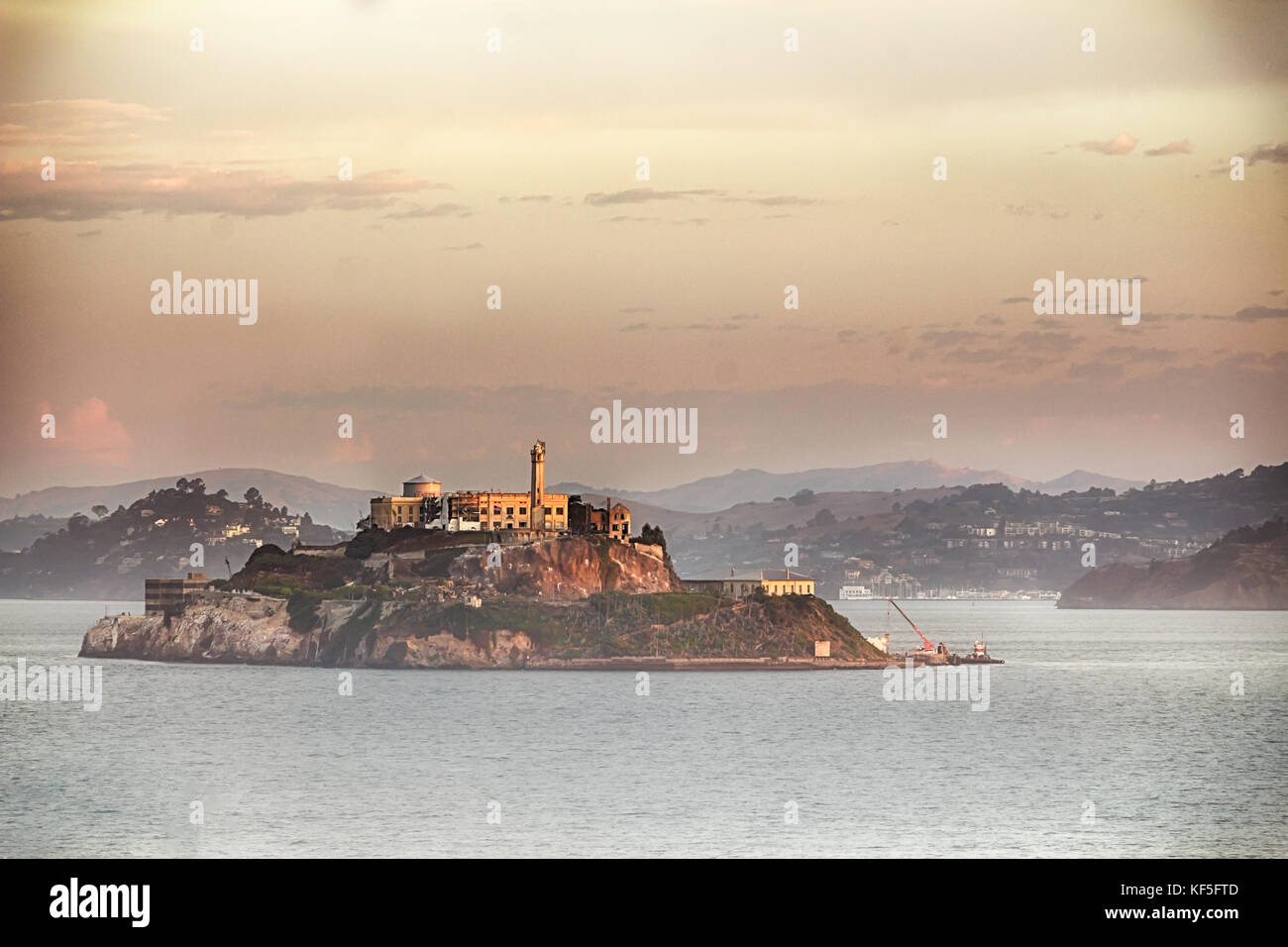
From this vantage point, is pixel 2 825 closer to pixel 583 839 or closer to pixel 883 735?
pixel 583 839

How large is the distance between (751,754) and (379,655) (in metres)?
32.2

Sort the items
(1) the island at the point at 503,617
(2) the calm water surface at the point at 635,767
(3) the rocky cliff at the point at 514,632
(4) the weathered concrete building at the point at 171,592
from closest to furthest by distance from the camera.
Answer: (2) the calm water surface at the point at 635,767 → (3) the rocky cliff at the point at 514,632 → (1) the island at the point at 503,617 → (4) the weathered concrete building at the point at 171,592

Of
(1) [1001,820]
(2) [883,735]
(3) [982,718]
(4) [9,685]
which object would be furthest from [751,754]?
(4) [9,685]

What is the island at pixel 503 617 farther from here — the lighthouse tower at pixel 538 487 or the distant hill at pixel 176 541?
the distant hill at pixel 176 541

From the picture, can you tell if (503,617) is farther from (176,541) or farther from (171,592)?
(176,541)

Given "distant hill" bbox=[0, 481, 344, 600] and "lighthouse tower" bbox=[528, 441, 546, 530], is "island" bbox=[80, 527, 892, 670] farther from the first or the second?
"distant hill" bbox=[0, 481, 344, 600]

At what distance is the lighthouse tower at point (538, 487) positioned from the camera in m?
75.8

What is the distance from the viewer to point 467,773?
3644 cm

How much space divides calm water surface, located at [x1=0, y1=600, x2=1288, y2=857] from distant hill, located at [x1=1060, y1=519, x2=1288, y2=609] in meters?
106

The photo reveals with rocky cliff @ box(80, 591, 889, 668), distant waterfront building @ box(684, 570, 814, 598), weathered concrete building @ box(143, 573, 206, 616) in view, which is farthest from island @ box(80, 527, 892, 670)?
weathered concrete building @ box(143, 573, 206, 616)

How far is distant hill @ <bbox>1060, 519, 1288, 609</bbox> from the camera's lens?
168m

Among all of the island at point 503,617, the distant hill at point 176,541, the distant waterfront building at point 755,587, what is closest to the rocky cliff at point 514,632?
the island at point 503,617

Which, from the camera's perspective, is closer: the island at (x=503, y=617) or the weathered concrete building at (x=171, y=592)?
the island at (x=503, y=617)

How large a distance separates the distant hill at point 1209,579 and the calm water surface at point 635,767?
347 feet
